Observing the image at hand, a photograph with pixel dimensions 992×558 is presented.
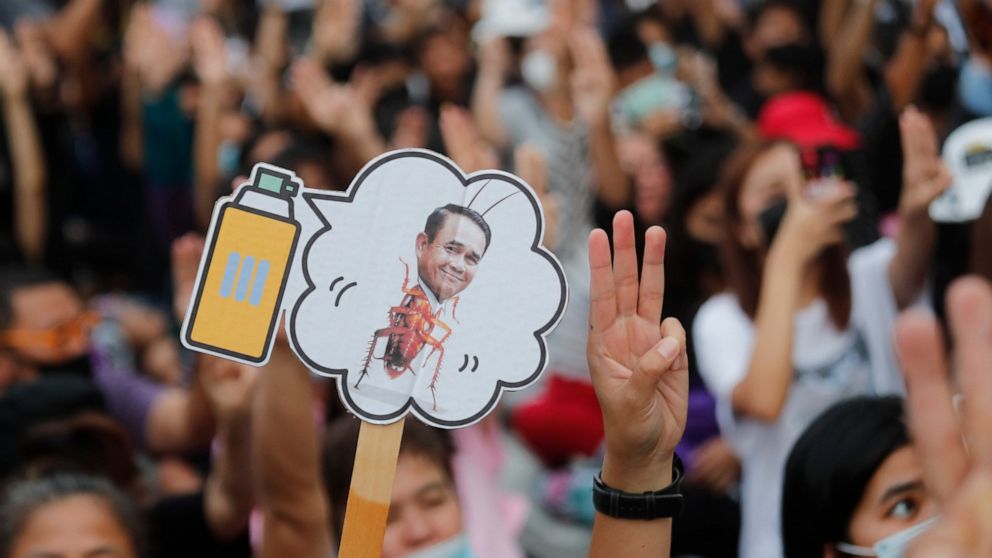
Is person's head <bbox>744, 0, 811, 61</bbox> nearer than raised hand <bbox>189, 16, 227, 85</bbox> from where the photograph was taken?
No

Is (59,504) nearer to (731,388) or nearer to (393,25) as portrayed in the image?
(731,388)

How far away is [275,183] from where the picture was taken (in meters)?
1.65

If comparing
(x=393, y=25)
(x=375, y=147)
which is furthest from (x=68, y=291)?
(x=393, y=25)

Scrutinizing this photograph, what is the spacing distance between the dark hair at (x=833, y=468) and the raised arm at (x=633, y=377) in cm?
48

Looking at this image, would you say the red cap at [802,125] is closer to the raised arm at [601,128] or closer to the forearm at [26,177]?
the raised arm at [601,128]

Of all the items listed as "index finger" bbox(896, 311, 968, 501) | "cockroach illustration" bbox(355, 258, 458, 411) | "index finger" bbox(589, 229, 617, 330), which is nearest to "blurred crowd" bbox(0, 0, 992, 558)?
"index finger" bbox(589, 229, 617, 330)

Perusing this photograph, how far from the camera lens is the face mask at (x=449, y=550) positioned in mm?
1989

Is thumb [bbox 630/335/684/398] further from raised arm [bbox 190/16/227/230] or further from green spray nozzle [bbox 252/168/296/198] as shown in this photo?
raised arm [bbox 190/16/227/230]

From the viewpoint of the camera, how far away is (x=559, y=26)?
5.07 metres

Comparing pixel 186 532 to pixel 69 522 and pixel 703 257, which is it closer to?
pixel 69 522

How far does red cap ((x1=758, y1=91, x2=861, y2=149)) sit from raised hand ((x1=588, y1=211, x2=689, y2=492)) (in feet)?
5.80

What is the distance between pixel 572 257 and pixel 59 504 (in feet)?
6.70

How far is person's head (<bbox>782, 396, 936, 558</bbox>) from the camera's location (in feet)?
6.32

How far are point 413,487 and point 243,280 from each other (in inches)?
24.1
